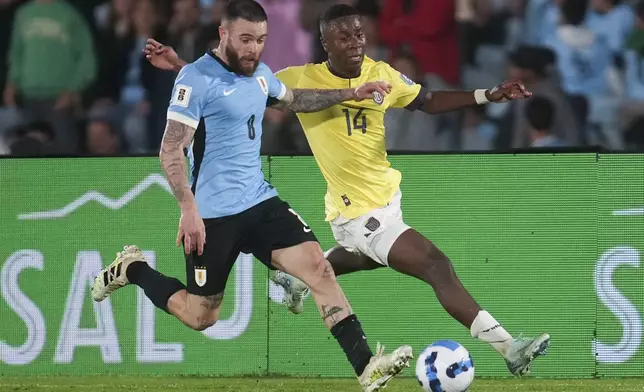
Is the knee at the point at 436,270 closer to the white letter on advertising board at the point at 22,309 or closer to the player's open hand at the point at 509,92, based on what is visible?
the player's open hand at the point at 509,92

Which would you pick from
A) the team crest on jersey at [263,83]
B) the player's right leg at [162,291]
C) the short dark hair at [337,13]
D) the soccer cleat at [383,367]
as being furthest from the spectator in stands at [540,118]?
the soccer cleat at [383,367]

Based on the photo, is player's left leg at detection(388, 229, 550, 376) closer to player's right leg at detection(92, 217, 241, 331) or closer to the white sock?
the white sock

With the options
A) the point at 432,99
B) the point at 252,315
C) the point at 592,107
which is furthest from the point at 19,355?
the point at 592,107

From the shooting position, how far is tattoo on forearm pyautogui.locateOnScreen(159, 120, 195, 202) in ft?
24.4

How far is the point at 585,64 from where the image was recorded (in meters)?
12.7

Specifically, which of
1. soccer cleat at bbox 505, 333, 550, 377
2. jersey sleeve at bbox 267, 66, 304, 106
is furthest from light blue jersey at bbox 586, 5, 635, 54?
soccer cleat at bbox 505, 333, 550, 377

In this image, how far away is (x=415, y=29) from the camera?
12758mm

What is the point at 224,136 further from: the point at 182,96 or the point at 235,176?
the point at 182,96

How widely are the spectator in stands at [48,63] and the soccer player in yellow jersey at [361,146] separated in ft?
15.3

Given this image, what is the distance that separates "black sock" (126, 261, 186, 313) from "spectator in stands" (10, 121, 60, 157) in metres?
3.50

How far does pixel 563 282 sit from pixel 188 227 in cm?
385

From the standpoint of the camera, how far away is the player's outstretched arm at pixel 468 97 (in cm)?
862

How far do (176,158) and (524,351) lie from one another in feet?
8.23

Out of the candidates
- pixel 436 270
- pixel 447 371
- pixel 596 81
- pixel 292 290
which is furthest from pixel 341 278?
pixel 596 81
